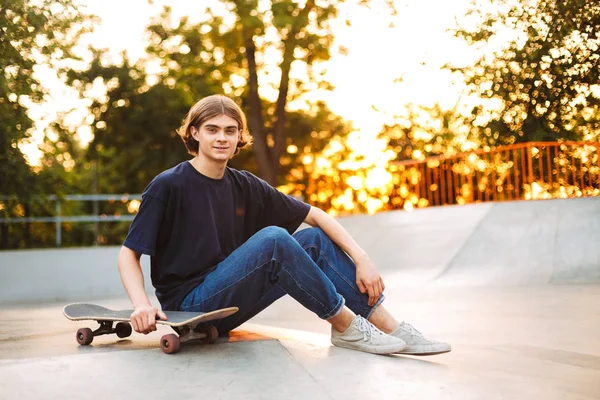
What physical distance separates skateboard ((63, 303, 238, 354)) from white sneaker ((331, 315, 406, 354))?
56 centimetres

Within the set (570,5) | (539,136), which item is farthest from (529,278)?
(570,5)

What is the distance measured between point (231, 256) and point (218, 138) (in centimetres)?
53

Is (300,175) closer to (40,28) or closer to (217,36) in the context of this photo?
(217,36)

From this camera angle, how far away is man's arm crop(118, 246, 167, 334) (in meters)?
2.53

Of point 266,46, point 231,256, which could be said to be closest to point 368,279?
point 231,256

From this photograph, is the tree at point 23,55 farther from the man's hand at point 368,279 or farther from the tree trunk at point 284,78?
the man's hand at point 368,279

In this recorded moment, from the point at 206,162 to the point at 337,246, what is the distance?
0.71m

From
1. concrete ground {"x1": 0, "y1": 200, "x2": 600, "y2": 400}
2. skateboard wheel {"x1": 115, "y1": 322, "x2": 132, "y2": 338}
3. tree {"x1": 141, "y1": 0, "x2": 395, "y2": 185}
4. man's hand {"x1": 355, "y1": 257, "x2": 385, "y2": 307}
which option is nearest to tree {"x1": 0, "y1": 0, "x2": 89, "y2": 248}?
concrete ground {"x1": 0, "y1": 200, "x2": 600, "y2": 400}

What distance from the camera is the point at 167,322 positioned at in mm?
2566

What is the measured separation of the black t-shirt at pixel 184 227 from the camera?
2.75 m

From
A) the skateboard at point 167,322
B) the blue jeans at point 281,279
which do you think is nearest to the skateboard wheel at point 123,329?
the skateboard at point 167,322

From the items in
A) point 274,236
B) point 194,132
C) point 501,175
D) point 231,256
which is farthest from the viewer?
point 501,175

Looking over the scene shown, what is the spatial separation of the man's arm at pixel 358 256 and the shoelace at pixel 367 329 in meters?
0.10

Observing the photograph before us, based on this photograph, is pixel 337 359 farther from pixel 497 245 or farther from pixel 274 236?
pixel 497 245
